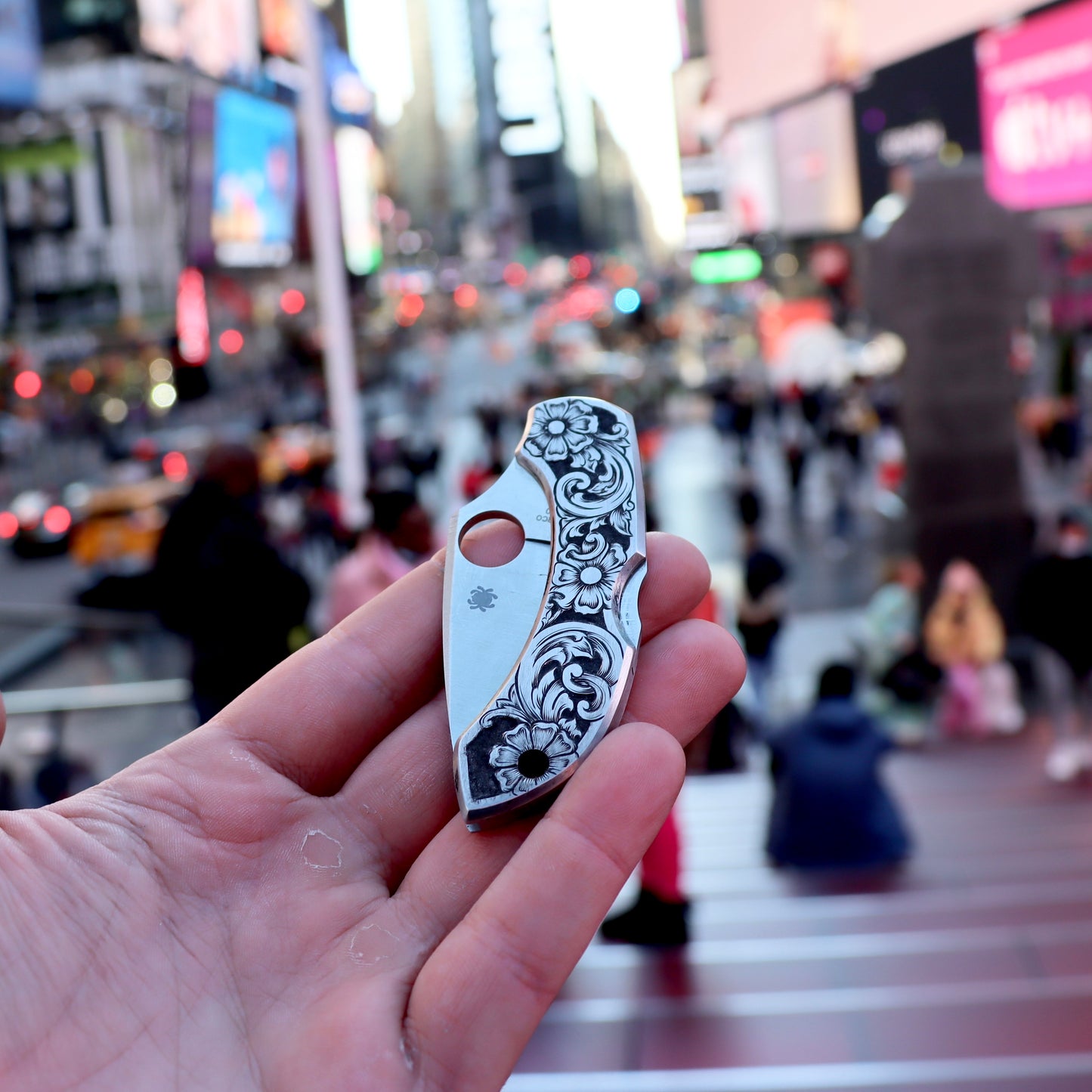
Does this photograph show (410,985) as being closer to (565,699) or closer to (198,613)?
(565,699)

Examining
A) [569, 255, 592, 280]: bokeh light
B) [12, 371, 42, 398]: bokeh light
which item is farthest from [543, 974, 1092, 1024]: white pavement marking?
[569, 255, 592, 280]: bokeh light

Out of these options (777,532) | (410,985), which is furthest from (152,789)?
(777,532)

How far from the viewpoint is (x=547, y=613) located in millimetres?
2656

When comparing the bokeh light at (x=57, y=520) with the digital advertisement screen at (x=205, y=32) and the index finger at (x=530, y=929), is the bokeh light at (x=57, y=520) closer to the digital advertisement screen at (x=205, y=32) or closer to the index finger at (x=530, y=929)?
the digital advertisement screen at (x=205, y=32)

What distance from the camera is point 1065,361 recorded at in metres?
23.2

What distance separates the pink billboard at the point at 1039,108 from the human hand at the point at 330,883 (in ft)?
36.0

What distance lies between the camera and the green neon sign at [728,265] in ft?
121

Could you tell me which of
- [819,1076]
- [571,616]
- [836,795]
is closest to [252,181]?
[836,795]

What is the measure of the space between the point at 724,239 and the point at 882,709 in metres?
29.6

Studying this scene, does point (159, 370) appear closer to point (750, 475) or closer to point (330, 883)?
point (750, 475)

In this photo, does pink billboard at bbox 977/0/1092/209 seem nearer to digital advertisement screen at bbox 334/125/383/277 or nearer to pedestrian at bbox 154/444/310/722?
pedestrian at bbox 154/444/310/722

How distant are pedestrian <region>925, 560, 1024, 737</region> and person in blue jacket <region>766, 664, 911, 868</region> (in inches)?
138

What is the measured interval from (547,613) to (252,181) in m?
25.7

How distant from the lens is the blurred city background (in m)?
4.75
